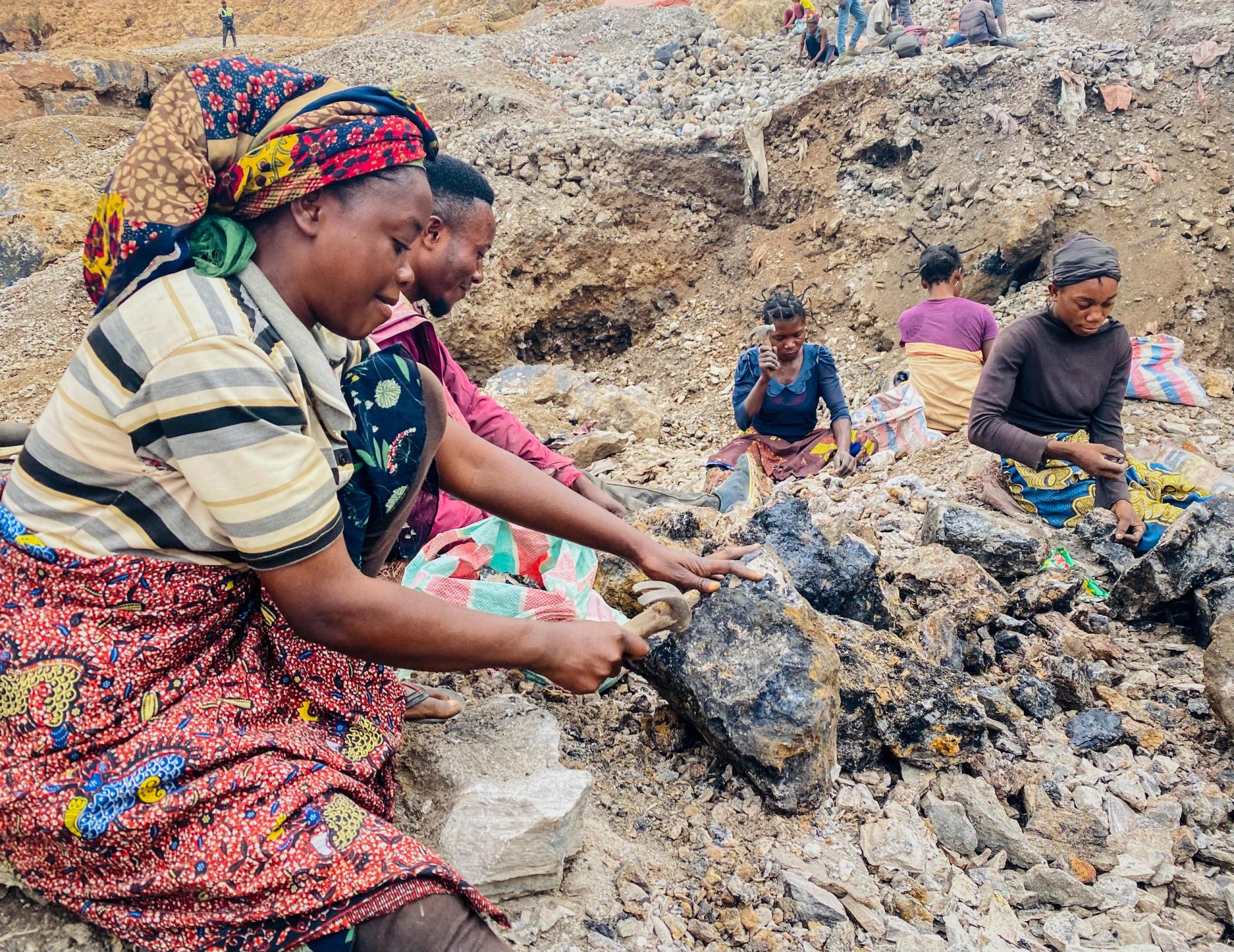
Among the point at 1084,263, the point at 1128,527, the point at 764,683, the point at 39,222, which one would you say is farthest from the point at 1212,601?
the point at 39,222

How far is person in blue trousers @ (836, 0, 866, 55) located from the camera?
11734mm

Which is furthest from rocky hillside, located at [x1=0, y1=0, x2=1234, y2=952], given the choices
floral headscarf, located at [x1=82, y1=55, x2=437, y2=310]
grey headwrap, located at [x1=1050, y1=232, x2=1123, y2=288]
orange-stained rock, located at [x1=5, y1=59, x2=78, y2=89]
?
floral headscarf, located at [x1=82, y1=55, x2=437, y2=310]

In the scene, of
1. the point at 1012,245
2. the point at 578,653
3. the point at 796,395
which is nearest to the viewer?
the point at 578,653

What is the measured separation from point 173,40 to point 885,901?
32756mm

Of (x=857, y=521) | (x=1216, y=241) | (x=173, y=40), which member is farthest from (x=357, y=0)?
(x=857, y=521)

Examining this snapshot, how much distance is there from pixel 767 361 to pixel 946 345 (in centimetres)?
142

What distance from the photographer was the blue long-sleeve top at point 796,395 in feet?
17.3

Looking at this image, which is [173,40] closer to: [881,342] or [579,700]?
[881,342]

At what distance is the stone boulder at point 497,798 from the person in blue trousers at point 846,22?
12267 millimetres

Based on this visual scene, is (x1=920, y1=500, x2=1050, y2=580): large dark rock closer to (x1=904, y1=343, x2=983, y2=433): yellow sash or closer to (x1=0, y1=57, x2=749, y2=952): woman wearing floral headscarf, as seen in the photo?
(x1=0, y1=57, x2=749, y2=952): woman wearing floral headscarf

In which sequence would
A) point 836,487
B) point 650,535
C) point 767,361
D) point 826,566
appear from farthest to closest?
point 767,361, point 836,487, point 650,535, point 826,566

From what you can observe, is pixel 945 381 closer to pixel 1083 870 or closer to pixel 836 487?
pixel 836 487

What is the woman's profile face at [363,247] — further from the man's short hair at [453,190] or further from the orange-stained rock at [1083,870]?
the orange-stained rock at [1083,870]

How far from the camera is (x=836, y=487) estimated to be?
4.86 meters
